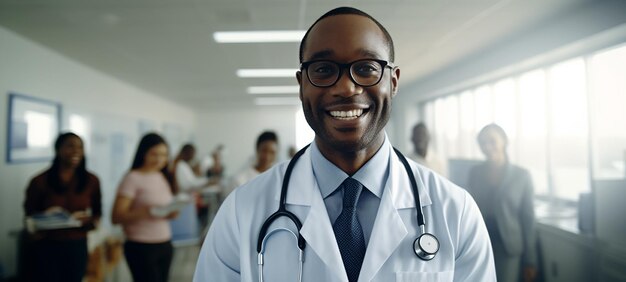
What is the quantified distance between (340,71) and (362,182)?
23 cm

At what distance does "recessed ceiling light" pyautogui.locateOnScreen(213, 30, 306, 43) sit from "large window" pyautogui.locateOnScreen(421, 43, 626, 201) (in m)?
1.51

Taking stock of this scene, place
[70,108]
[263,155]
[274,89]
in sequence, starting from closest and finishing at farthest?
[263,155] → [70,108] → [274,89]

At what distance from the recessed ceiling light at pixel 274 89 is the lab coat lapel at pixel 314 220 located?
5302 millimetres

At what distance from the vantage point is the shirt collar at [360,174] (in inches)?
31.1

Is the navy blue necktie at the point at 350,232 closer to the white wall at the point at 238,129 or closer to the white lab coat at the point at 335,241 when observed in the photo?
the white lab coat at the point at 335,241

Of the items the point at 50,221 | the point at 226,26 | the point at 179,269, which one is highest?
the point at 226,26

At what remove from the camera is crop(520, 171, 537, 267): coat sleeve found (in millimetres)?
1703

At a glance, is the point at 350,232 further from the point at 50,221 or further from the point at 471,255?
the point at 50,221

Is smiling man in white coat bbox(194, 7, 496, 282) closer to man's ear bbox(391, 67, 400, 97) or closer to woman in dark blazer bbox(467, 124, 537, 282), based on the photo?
man's ear bbox(391, 67, 400, 97)

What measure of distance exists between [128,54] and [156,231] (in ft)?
7.64

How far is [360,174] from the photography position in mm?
790

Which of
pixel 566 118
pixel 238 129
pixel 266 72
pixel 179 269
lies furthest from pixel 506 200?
pixel 238 129

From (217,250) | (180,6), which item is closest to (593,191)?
(217,250)

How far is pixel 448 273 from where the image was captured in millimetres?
715
